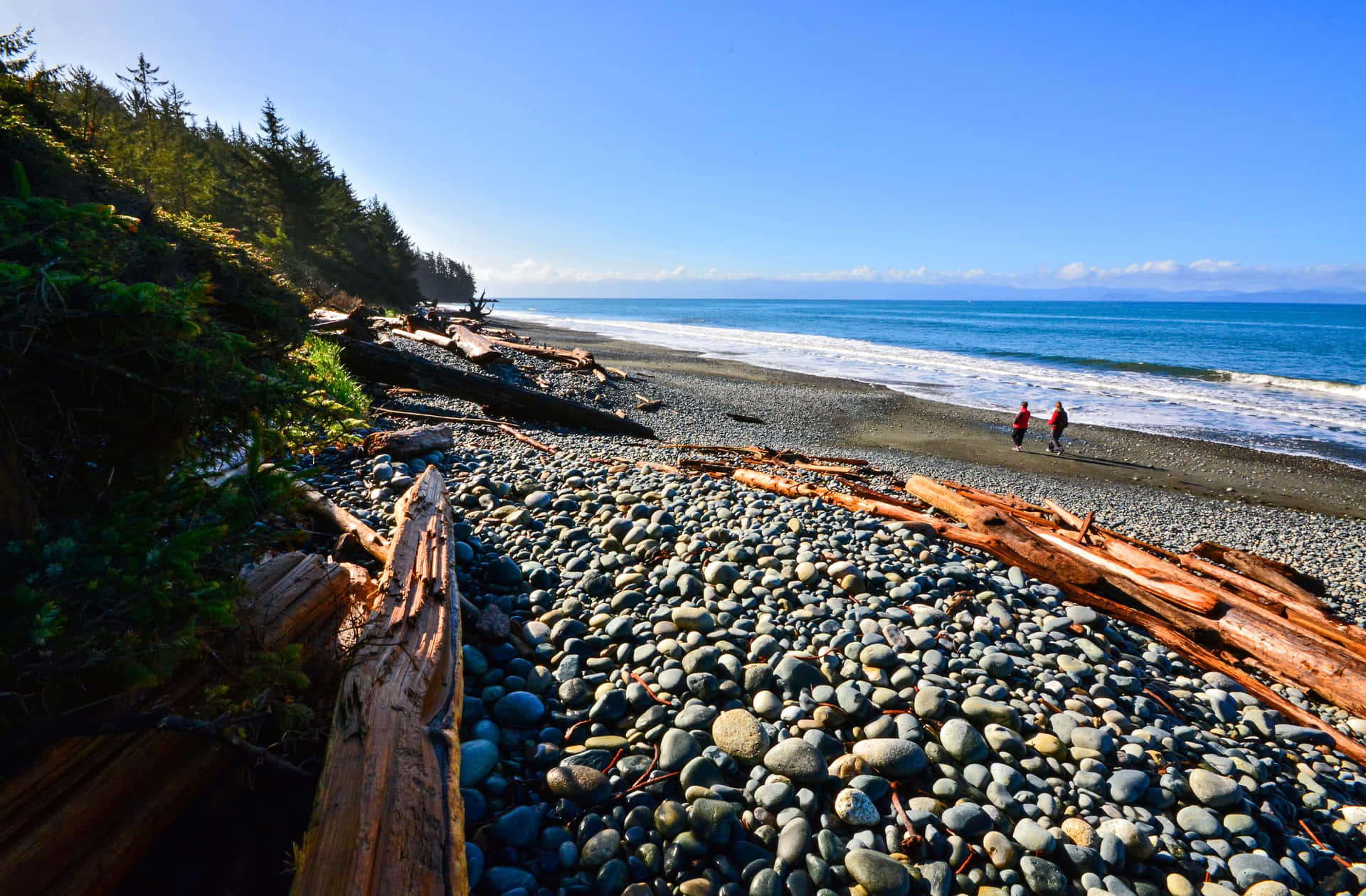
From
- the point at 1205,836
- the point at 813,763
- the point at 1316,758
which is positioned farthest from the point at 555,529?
the point at 1316,758

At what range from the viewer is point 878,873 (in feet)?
7.93

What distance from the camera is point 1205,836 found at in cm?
274

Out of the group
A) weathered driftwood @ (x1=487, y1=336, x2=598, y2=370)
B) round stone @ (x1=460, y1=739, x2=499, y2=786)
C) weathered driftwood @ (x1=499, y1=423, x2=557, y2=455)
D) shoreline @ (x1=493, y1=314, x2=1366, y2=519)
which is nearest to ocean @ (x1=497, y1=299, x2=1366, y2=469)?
shoreline @ (x1=493, y1=314, x2=1366, y2=519)

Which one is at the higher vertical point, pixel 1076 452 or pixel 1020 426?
pixel 1020 426

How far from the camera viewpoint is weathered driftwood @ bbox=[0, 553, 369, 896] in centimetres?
172

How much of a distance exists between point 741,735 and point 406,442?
5.74m

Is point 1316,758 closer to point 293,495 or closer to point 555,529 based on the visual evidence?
point 555,529

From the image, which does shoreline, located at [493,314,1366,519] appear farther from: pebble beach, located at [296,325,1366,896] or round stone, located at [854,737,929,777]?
round stone, located at [854,737,929,777]

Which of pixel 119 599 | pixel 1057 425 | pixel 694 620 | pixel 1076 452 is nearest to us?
pixel 119 599

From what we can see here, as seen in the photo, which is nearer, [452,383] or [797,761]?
[797,761]

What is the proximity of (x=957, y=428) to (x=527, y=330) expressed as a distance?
36334 millimetres

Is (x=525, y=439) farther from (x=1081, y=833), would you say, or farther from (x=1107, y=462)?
(x=1107, y=462)

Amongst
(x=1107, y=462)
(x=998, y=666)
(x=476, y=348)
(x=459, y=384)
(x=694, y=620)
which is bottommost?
(x=1107, y=462)

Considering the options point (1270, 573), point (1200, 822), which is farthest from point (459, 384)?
point (1270, 573)
